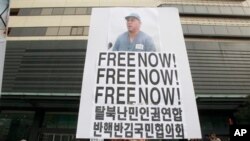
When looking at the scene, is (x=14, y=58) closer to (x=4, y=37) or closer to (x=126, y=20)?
(x=4, y=37)

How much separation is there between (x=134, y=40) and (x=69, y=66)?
22.3 metres

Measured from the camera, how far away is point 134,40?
182 inches

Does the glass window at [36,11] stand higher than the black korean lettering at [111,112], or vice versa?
the glass window at [36,11]

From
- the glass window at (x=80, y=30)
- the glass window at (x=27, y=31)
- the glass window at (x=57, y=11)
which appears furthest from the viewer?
the glass window at (x=57, y=11)

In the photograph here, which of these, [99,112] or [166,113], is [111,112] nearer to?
[99,112]

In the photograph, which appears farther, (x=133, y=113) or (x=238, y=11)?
(x=238, y=11)

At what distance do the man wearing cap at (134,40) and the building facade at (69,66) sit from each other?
19.6 m

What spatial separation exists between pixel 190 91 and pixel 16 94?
21.8 m

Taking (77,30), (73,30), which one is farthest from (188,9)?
(73,30)

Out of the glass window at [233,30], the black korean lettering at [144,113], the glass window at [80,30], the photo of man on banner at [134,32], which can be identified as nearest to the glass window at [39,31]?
the glass window at [80,30]

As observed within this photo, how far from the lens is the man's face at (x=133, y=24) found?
467 cm

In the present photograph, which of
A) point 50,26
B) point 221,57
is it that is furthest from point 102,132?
point 50,26

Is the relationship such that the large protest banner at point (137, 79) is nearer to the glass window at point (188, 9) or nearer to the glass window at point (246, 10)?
the glass window at point (188, 9)

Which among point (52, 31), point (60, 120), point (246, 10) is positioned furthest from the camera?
point (246, 10)
